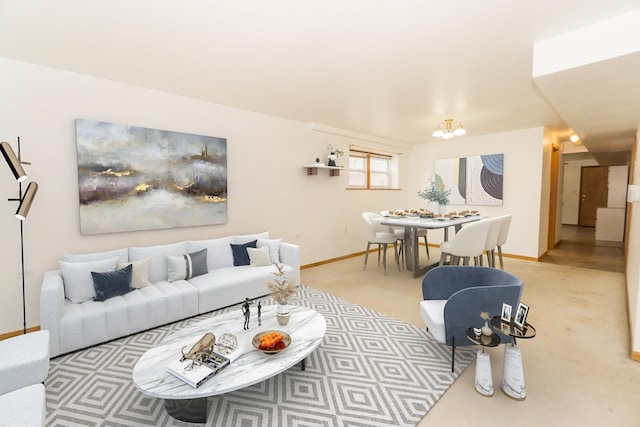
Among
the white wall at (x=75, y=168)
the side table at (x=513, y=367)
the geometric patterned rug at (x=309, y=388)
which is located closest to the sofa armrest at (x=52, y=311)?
the geometric patterned rug at (x=309, y=388)

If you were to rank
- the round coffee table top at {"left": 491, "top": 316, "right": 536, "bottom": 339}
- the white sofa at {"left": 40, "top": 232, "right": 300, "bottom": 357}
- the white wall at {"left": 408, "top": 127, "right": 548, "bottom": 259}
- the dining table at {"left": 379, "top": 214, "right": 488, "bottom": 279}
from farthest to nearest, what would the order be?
1. the white wall at {"left": 408, "top": 127, "right": 548, "bottom": 259}
2. the dining table at {"left": 379, "top": 214, "right": 488, "bottom": 279}
3. the white sofa at {"left": 40, "top": 232, "right": 300, "bottom": 357}
4. the round coffee table top at {"left": 491, "top": 316, "right": 536, "bottom": 339}

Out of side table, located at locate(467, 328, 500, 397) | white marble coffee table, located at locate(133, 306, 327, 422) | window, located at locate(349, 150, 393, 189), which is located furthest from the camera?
window, located at locate(349, 150, 393, 189)

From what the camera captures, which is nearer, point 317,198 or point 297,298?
point 297,298

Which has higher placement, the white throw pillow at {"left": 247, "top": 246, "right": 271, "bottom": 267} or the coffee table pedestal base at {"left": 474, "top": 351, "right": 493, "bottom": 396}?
the white throw pillow at {"left": 247, "top": 246, "right": 271, "bottom": 267}

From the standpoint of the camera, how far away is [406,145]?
7.10m

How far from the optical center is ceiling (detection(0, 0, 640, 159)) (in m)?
1.95

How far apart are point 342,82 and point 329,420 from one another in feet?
9.89

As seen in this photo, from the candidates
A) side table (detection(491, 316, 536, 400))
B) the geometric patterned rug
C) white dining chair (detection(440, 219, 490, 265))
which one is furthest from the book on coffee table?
white dining chair (detection(440, 219, 490, 265))

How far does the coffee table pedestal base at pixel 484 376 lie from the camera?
198cm

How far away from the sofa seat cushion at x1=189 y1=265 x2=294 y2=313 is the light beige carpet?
985mm

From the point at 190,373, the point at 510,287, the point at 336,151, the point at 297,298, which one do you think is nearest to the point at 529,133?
the point at 336,151

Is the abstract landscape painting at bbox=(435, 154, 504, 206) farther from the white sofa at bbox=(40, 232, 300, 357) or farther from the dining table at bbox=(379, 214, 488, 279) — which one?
the white sofa at bbox=(40, 232, 300, 357)

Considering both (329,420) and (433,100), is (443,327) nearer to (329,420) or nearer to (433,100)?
(329,420)

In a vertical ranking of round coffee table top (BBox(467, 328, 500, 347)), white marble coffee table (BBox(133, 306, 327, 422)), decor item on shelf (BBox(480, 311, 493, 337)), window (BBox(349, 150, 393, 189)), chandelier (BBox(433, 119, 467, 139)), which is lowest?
white marble coffee table (BBox(133, 306, 327, 422))
